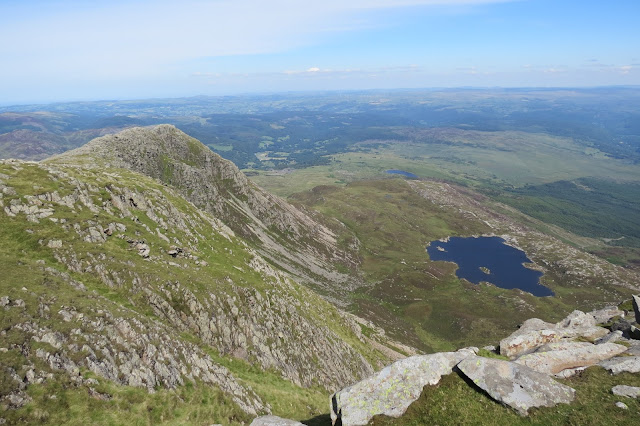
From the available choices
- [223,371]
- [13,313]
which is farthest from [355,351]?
[13,313]

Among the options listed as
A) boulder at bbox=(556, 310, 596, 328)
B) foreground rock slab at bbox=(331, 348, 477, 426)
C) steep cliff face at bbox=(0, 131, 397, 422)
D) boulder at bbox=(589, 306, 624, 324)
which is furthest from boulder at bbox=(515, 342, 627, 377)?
steep cliff face at bbox=(0, 131, 397, 422)

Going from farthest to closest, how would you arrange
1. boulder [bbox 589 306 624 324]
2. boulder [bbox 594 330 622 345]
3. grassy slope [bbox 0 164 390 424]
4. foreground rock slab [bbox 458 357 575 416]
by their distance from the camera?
boulder [bbox 589 306 624 324] → boulder [bbox 594 330 622 345] → grassy slope [bbox 0 164 390 424] → foreground rock slab [bbox 458 357 575 416]

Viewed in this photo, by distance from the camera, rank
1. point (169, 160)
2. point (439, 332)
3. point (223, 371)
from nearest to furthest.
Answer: point (223, 371) < point (439, 332) < point (169, 160)

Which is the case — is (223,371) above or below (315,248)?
above

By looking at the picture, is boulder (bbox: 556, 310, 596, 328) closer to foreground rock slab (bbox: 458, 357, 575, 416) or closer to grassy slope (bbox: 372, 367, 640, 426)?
grassy slope (bbox: 372, 367, 640, 426)

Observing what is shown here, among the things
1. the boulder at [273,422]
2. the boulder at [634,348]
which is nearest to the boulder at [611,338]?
the boulder at [634,348]

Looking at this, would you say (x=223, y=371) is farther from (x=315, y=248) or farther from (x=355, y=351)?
(x=315, y=248)
